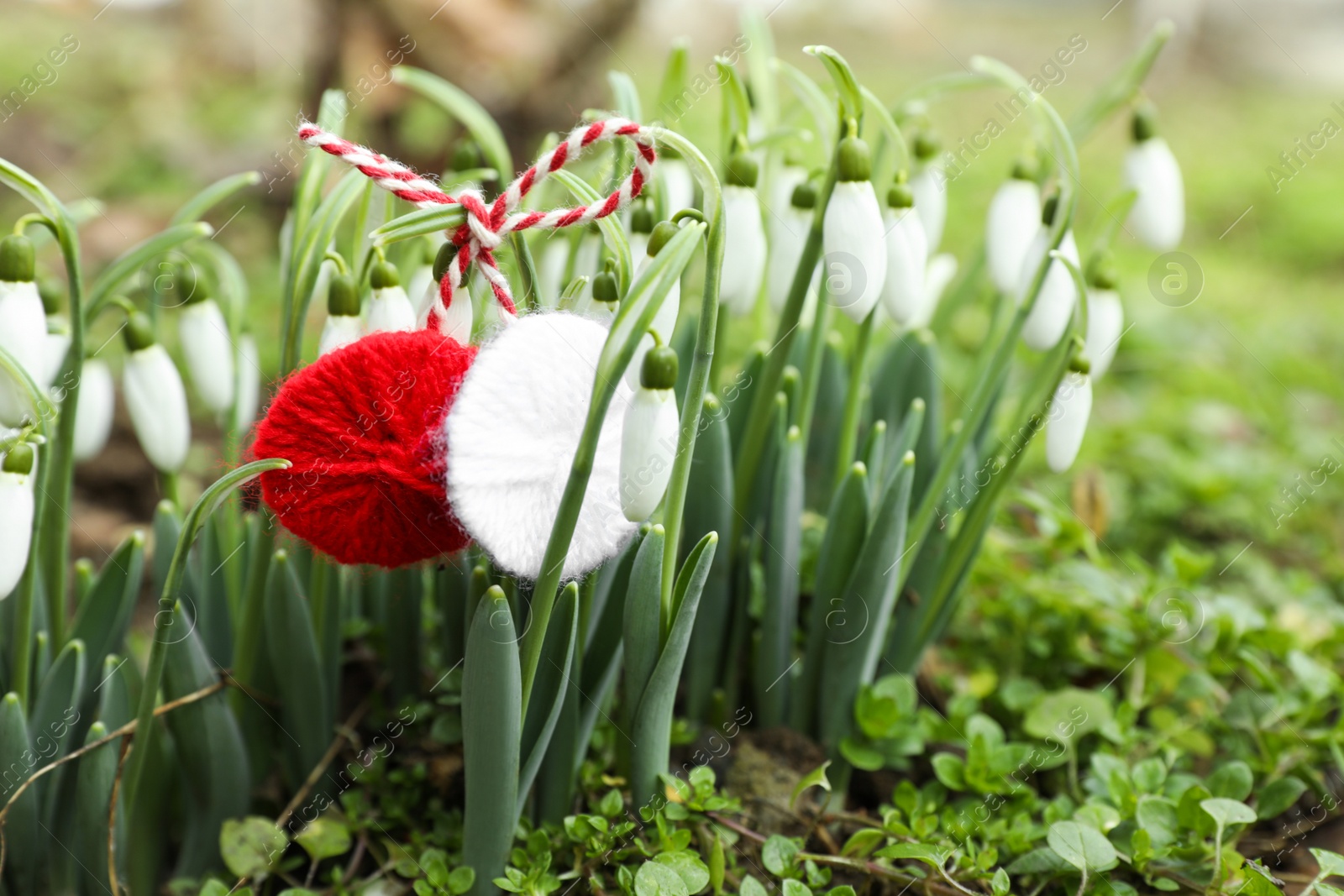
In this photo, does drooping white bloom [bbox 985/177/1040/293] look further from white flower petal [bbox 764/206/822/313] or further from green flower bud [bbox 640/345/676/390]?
green flower bud [bbox 640/345/676/390]

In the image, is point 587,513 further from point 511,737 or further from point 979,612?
point 979,612

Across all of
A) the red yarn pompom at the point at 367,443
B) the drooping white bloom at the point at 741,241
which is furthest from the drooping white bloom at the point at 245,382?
the drooping white bloom at the point at 741,241

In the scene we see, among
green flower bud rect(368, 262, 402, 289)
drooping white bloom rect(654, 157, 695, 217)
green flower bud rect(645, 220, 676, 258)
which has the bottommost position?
green flower bud rect(368, 262, 402, 289)

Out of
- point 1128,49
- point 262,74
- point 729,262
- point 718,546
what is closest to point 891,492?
point 718,546

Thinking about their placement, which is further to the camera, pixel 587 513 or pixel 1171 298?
pixel 1171 298

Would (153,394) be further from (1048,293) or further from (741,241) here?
(1048,293)

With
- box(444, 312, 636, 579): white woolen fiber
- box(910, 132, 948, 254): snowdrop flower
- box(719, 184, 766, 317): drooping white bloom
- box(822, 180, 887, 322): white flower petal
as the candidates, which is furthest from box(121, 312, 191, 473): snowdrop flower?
box(910, 132, 948, 254): snowdrop flower

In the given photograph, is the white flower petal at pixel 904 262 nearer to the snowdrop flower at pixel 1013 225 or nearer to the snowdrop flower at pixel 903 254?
the snowdrop flower at pixel 903 254
